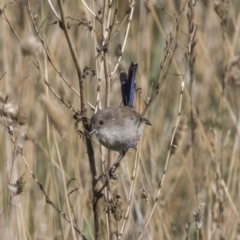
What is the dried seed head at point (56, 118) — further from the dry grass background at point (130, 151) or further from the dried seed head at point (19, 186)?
the dried seed head at point (19, 186)

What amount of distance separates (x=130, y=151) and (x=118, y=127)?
2.95 ft

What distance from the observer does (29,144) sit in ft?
8.36

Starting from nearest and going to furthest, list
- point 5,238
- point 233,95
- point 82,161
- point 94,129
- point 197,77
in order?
point 94,129
point 5,238
point 82,161
point 233,95
point 197,77

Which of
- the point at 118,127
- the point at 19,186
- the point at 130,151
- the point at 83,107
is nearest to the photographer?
the point at 83,107

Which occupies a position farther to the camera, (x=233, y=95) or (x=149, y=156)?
(x=233, y=95)

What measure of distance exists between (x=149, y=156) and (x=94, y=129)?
28.4 inches

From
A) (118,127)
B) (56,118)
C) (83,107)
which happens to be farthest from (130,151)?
(83,107)

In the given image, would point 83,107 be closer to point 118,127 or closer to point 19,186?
point 19,186

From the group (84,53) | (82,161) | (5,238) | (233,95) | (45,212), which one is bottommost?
(5,238)

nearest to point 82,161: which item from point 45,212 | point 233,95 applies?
point 45,212

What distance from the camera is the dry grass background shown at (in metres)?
2.24

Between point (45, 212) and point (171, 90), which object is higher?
point (171, 90)

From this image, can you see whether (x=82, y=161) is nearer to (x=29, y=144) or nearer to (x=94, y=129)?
(x=29, y=144)

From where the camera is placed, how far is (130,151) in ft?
10.1
